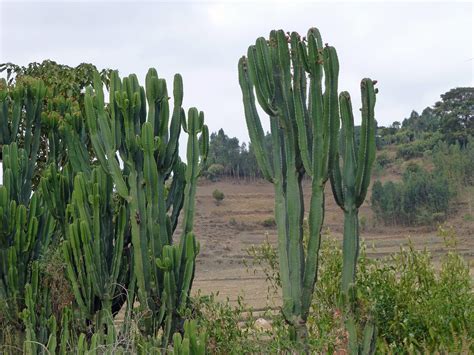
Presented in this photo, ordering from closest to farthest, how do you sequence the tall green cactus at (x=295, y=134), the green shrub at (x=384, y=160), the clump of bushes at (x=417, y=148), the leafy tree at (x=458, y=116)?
1. the tall green cactus at (x=295, y=134)
2. the leafy tree at (x=458, y=116)
3. the clump of bushes at (x=417, y=148)
4. the green shrub at (x=384, y=160)

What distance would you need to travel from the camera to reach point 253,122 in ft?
21.1

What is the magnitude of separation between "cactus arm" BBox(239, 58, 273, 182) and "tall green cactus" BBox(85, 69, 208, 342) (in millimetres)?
681

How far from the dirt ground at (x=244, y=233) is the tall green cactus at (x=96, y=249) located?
14265 mm

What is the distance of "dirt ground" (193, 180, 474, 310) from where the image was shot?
2762 centimetres

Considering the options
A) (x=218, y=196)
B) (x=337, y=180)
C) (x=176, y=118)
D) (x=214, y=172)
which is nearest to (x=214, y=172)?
(x=214, y=172)

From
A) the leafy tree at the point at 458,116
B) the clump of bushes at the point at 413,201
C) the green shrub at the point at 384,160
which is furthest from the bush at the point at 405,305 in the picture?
the green shrub at the point at 384,160

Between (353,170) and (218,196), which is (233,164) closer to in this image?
(218,196)

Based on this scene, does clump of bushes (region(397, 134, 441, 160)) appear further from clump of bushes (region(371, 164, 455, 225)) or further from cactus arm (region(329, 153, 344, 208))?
cactus arm (region(329, 153, 344, 208))

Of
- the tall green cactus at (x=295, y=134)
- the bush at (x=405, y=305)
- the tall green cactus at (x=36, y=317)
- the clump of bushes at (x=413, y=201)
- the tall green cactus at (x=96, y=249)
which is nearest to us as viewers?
the bush at (x=405, y=305)

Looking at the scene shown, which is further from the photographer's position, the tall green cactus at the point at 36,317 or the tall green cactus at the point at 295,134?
the tall green cactus at the point at 36,317

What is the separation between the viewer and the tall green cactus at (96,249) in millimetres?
6672

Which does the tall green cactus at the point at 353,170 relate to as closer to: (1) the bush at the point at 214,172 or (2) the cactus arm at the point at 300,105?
(2) the cactus arm at the point at 300,105

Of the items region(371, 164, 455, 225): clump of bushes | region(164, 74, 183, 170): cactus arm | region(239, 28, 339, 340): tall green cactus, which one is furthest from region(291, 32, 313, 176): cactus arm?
region(371, 164, 455, 225): clump of bushes

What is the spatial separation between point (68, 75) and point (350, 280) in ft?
17.1
